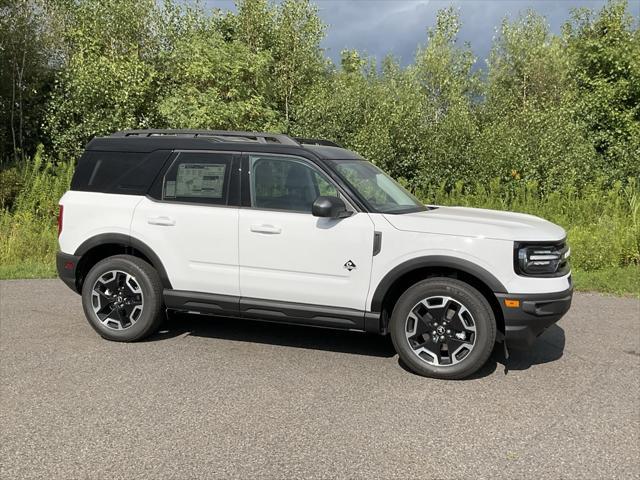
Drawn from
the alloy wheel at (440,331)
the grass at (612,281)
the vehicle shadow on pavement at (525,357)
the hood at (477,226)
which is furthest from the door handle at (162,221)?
the grass at (612,281)

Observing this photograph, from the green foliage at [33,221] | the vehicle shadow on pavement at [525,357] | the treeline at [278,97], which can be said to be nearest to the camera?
the vehicle shadow on pavement at [525,357]

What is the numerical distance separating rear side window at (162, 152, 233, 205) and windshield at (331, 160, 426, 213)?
40.1 inches

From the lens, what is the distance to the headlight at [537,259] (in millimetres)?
4684

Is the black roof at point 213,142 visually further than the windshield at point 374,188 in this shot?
Yes

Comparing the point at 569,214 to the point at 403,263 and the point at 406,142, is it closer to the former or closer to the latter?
the point at 406,142

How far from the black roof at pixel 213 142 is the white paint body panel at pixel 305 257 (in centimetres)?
62

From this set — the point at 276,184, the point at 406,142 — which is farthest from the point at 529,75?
the point at 276,184

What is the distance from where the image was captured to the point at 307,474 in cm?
327

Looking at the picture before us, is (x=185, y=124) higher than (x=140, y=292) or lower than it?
higher

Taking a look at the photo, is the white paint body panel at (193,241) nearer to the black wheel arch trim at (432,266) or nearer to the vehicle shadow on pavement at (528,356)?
the black wheel arch trim at (432,266)

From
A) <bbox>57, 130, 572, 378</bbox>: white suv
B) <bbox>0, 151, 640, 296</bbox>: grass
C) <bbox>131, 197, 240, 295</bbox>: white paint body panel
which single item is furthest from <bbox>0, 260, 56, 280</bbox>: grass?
<bbox>131, 197, 240, 295</bbox>: white paint body panel

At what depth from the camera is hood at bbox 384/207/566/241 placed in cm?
473

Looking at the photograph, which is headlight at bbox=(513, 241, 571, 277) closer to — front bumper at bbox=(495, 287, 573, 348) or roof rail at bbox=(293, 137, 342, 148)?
front bumper at bbox=(495, 287, 573, 348)

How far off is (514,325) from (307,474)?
7.29ft
